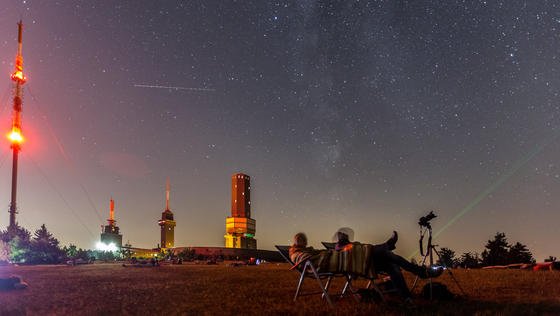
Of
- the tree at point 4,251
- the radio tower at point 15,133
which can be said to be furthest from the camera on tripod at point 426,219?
the radio tower at point 15,133

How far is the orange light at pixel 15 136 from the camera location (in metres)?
86.5

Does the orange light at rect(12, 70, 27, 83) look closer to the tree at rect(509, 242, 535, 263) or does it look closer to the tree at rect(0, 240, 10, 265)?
the tree at rect(0, 240, 10, 265)

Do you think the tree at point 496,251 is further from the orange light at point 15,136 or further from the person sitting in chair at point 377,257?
the orange light at point 15,136

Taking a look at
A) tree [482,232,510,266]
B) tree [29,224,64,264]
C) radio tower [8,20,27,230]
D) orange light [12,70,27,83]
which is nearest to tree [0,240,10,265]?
tree [29,224,64,264]

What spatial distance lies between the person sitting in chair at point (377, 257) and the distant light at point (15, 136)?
94.1 m

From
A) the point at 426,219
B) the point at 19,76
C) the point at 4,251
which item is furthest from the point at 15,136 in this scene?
the point at 426,219

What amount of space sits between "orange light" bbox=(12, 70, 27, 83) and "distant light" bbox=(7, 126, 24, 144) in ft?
34.3

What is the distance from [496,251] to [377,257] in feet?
196

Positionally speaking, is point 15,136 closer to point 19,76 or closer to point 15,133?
point 15,133

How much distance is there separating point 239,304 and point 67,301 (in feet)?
10.1

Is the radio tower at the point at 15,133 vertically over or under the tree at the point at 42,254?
over

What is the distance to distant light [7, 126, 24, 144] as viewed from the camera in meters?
86.5

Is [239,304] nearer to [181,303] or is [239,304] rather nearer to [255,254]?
[181,303]

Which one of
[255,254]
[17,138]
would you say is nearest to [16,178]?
[17,138]
